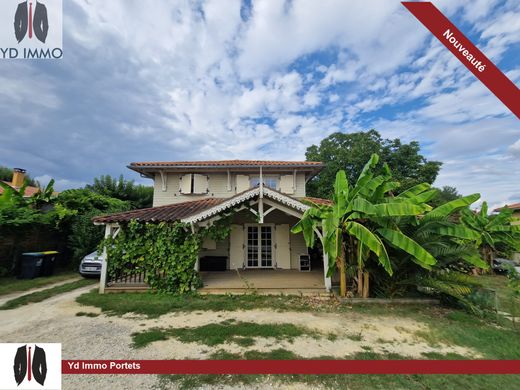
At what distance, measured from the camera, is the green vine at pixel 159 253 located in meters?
7.59

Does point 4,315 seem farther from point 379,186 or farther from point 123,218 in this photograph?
point 379,186

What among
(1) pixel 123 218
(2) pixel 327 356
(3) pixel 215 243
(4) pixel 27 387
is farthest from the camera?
(3) pixel 215 243

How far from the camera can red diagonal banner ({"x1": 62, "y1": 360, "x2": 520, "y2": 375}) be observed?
3.57 m

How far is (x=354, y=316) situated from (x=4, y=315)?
9.60 metres

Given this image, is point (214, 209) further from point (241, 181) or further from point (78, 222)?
point (78, 222)

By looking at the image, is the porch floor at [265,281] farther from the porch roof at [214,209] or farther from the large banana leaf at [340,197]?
the large banana leaf at [340,197]

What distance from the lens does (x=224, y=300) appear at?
6.96 m

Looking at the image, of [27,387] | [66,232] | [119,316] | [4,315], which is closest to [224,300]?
[119,316]

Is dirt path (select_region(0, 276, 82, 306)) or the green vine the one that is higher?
the green vine

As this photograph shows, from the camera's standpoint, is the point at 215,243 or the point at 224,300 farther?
the point at 215,243

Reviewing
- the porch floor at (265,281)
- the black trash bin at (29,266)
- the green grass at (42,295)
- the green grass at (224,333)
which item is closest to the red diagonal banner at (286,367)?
the green grass at (224,333)

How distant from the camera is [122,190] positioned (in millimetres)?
18391

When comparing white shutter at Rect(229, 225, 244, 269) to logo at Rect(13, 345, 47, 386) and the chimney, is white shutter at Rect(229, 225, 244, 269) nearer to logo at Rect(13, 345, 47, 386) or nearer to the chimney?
logo at Rect(13, 345, 47, 386)

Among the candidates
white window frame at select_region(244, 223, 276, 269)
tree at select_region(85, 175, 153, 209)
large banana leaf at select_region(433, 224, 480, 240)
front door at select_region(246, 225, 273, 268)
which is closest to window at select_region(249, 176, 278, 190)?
white window frame at select_region(244, 223, 276, 269)
